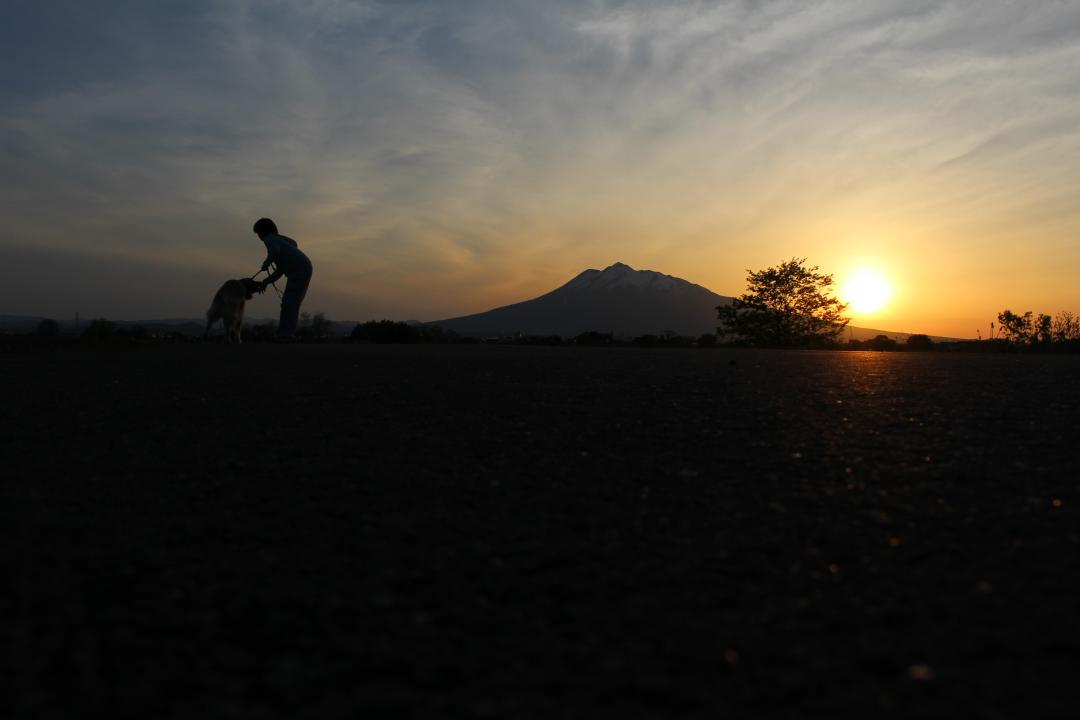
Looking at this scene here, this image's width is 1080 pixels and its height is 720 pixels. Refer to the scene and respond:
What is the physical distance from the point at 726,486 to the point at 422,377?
4.61m

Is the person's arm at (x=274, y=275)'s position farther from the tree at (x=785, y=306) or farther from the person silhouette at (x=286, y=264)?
the tree at (x=785, y=306)

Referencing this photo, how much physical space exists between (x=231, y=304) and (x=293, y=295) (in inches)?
45.6

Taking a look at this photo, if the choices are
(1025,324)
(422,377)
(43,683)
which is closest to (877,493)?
(43,683)

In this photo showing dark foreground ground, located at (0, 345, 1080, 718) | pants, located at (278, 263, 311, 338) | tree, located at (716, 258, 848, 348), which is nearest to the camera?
dark foreground ground, located at (0, 345, 1080, 718)

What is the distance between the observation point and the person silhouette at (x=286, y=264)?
13711mm

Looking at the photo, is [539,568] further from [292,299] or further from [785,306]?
[785,306]

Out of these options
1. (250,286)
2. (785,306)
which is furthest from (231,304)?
(785,306)

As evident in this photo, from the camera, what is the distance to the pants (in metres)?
14.1

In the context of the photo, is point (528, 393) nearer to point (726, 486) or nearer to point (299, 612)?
point (726, 486)

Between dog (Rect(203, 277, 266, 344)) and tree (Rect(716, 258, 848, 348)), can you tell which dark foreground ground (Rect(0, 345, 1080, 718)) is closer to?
dog (Rect(203, 277, 266, 344))

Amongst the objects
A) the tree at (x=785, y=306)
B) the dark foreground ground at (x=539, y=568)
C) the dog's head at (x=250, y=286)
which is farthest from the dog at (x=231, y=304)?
the tree at (x=785, y=306)

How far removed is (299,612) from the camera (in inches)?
68.1

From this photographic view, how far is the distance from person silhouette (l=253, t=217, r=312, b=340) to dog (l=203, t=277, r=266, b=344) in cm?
32

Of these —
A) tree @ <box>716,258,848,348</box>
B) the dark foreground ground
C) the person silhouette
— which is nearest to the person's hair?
the person silhouette
